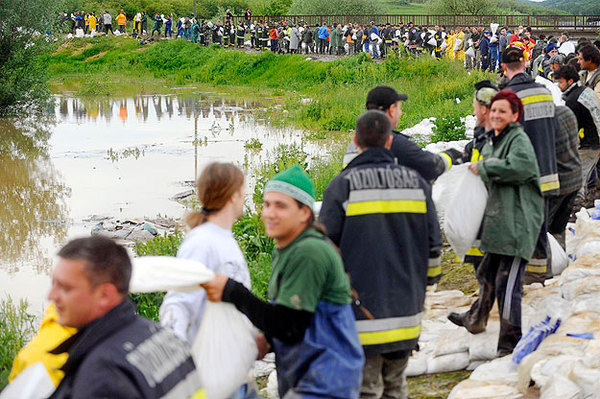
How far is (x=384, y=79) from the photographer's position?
23797 mm

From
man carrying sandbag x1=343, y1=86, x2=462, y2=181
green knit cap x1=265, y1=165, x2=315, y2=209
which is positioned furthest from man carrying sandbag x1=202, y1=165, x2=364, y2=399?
man carrying sandbag x1=343, y1=86, x2=462, y2=181

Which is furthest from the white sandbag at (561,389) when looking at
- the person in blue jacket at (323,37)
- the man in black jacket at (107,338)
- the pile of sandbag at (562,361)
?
the person in blue jacket at (323,37)

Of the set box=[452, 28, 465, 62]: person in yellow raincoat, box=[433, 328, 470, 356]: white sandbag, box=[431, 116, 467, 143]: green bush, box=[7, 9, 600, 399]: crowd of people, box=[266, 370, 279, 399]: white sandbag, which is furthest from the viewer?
box=[452, 28, 465, 62]: person in yellow raincoat

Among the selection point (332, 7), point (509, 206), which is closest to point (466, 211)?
point (509, 206)

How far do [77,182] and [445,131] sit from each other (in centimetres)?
699

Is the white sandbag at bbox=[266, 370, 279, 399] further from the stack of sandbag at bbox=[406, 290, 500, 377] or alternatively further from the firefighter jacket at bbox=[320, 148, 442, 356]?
the firefighter jacket at bbox=[320, 148, 442, 356]

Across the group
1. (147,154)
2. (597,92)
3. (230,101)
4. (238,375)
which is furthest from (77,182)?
(230,101)

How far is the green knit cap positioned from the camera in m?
3.01

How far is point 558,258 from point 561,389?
253cm

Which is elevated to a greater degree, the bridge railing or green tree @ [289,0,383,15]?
green tree @ [289,0,383,15]

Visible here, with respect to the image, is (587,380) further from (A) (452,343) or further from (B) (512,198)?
(A) (452,343)

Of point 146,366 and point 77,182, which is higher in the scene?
point 146,366

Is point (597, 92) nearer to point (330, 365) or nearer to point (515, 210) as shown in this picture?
point (515, 210)

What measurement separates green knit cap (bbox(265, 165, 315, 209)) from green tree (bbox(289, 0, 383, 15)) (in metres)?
53.9
